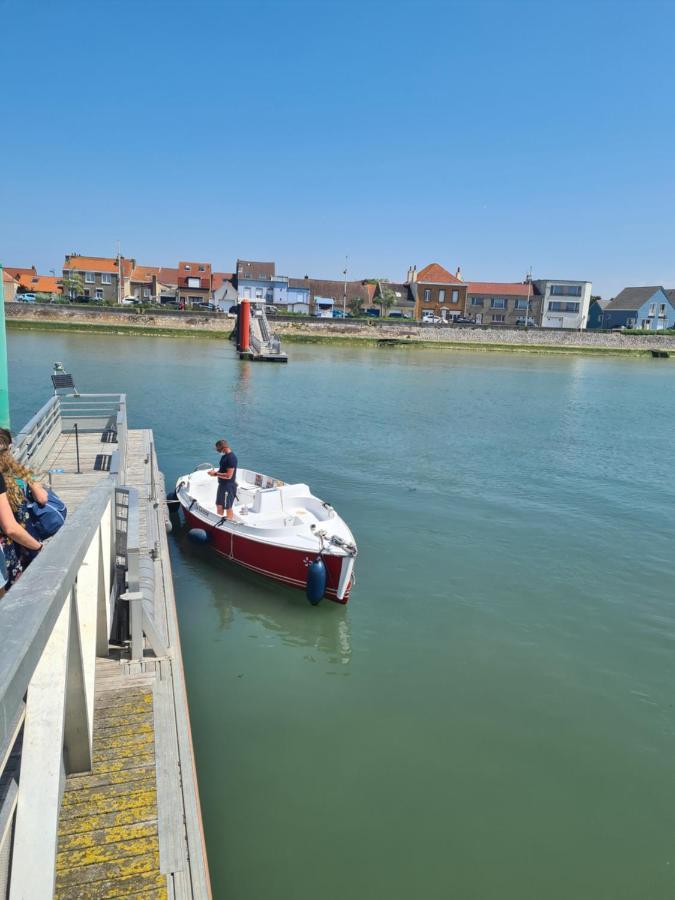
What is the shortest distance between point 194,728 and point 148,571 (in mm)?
2415

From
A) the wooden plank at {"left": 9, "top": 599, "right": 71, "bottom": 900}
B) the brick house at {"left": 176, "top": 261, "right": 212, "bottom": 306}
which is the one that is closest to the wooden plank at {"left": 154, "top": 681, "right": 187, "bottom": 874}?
the wooden plank at {"left": 9, "top": 599, "right": 71, "bottom": 900}

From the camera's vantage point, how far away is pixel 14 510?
15.5 ft

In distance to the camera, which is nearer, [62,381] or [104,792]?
[104,792]

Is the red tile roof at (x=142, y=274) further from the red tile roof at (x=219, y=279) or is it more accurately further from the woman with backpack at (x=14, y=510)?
the woman with backpack at (x=14, y=510)

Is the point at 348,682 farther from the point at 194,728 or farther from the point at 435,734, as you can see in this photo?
the point at 194,728

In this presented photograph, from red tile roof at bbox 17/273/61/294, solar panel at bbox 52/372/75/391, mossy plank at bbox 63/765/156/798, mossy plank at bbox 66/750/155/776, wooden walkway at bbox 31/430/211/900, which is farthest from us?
red tile roof at bbox 17/273/61/294

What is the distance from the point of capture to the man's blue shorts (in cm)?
1352

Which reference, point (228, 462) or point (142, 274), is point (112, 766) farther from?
point (142, 274)

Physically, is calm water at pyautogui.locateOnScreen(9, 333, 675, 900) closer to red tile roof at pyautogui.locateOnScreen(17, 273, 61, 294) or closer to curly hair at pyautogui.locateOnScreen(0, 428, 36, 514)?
curly hair at pyautogui.locateOnScreen(0, 428, 36, 514)

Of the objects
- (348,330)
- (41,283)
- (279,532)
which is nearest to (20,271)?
(41,283)

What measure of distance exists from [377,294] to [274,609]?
339 feet

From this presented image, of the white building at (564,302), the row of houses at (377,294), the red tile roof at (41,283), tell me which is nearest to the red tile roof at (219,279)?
the row of houses at (377,294)

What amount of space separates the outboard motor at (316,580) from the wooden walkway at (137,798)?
4209 millimetres

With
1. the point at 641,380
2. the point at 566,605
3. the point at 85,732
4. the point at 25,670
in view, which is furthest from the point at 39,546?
the point at 641,380
